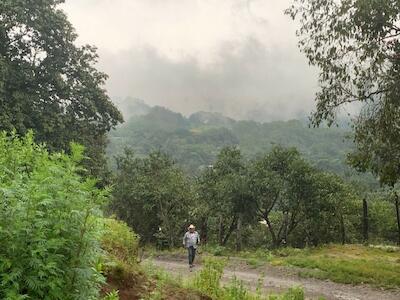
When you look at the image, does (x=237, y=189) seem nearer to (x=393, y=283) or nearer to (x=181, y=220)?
(x=181, y=220)

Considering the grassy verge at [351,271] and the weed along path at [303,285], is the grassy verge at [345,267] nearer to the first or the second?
the grassy verge at [351,271]

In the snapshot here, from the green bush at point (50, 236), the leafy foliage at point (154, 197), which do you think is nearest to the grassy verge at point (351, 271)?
the green bush at point (50, 236)

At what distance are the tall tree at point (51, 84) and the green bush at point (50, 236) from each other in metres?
19.7

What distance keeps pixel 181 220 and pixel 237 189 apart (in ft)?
30.2

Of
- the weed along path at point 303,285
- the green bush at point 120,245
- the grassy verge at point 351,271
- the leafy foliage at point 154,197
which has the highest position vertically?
the leafy foliage at point 154,197

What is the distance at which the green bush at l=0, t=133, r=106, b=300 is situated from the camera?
4285 millimetres

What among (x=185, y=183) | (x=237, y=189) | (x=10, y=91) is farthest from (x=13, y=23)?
(x=185, y=183)

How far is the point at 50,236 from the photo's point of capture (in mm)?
4531

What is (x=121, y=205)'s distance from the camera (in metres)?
47.9

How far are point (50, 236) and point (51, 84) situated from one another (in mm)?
24399

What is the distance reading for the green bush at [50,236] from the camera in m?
4.29

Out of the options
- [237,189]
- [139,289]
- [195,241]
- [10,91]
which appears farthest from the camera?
[237,189]

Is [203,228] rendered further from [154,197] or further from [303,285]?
[303,285]

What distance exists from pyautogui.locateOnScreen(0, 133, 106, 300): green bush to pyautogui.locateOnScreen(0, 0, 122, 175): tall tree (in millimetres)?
19708
